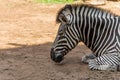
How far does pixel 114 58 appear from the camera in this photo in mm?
8148

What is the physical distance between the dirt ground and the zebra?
37 cm

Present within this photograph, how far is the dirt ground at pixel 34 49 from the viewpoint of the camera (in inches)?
314

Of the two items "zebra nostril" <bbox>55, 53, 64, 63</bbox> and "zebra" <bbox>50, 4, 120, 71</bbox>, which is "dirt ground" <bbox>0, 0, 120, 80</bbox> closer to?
"zebra nostril" <bbox>55, 53, 64, 63</bbox>

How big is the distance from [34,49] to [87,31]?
2008 millimetres

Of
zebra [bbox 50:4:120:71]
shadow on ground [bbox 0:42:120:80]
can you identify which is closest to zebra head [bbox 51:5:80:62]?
zebra [bbox 50:4:120:71]

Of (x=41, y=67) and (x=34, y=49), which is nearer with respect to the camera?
(x=41, y=67)

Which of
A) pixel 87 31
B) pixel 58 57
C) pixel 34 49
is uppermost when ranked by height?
pixel 87 31

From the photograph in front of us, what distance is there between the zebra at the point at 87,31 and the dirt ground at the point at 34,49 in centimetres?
37

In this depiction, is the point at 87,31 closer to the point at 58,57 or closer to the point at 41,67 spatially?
the point at 58,57

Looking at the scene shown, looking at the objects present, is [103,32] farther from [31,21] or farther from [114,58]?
[31,21]

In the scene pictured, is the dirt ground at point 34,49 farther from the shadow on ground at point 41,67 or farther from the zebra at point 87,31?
the zebra at point 87,31

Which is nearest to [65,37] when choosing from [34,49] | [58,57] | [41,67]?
[58,57]

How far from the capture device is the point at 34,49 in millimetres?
10078

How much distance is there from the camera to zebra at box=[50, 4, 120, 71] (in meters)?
8.36
